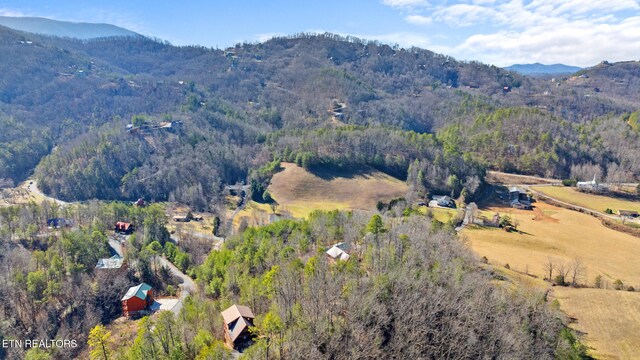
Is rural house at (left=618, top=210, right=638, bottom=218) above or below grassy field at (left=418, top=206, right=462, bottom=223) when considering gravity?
above

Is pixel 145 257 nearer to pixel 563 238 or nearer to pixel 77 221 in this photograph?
pixel 77 221

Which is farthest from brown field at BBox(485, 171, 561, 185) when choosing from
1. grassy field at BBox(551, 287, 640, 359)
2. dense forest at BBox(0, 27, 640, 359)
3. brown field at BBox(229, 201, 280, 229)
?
grassy field at BBox(551, 287, 640, 359)

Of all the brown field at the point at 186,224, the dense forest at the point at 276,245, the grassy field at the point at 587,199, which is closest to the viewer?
the dense forest at the point at 276,245

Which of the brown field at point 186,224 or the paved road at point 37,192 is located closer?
the brown field at point 186,224

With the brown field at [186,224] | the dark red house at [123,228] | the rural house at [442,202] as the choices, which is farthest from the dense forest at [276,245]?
the rural house at [442,202]

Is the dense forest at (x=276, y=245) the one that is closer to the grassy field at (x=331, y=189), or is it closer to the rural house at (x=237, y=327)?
the rural house at (x=237, y=327)

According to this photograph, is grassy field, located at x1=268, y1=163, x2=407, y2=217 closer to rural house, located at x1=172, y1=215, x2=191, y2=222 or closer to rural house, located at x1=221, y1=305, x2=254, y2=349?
rural house, located at x1=172, y1=215, x2=191, y2=222

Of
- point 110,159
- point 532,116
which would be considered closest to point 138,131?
point 110,159
